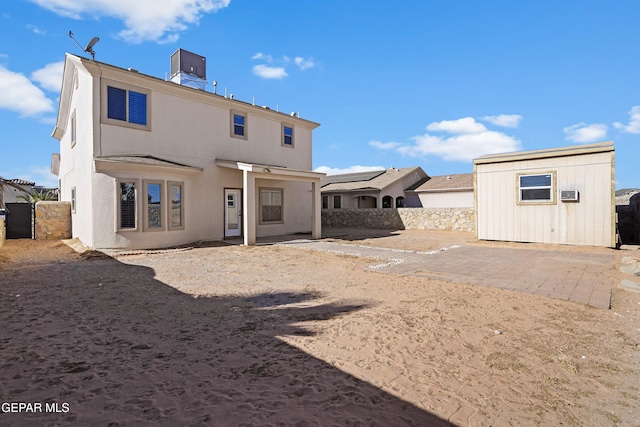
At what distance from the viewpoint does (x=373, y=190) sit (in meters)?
28.8

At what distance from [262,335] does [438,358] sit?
83.4 inches

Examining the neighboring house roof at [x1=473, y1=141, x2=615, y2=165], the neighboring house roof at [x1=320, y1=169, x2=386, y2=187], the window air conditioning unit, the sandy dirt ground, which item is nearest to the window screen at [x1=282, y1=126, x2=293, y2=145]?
the neighboring house roof at [x1=473, y1=141, x2=615, y2=165]

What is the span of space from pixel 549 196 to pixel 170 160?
48.9ft

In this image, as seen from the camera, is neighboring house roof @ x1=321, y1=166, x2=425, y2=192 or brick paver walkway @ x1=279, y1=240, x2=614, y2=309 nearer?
brick paver walkway @ x1=279, y1=240, x2=614, y2=309

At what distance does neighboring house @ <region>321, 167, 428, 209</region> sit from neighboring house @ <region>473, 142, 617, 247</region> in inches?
590

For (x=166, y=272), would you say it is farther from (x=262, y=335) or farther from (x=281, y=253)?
(x=262, y=335)

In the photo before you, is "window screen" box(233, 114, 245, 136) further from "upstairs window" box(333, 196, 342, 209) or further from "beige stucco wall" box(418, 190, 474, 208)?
"beige stucco wall" box(418, 190, 474, 208)

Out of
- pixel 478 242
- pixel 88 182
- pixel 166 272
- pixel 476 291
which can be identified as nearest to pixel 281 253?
pixel 166 272

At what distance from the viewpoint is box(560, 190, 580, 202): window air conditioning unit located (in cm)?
1167

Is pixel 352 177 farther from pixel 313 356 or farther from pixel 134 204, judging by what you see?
pixel 313 356

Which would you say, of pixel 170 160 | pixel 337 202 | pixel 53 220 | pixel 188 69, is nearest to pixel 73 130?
pixel 53 220

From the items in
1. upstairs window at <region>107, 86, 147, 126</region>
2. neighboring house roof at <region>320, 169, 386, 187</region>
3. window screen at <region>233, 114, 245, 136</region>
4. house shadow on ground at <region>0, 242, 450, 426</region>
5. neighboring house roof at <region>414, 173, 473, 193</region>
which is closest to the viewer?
house shadow on ground at <region>0, 242, 450, 426</region>

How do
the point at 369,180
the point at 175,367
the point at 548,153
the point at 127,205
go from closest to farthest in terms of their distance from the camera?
the point at 175,367, the point at 127,205, the point at 548,153, the point at 369,180

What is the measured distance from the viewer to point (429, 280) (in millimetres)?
7051
